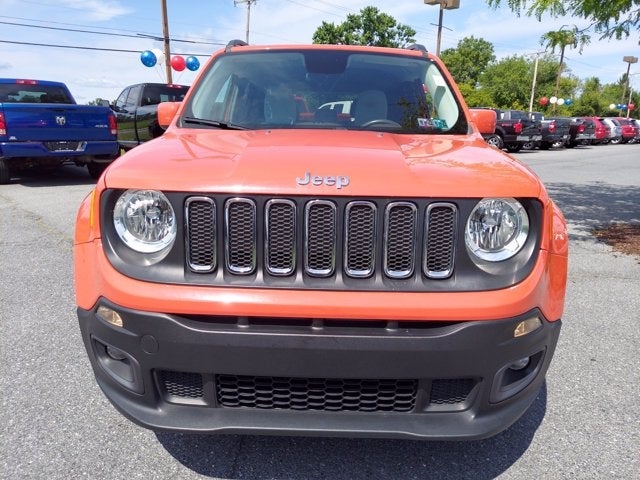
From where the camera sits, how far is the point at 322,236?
1.85 metres

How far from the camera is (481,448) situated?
2383mm

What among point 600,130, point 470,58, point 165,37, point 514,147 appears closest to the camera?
point 514,147

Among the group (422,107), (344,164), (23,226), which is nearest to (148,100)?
(23,226)

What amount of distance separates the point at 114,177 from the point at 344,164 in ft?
2.78

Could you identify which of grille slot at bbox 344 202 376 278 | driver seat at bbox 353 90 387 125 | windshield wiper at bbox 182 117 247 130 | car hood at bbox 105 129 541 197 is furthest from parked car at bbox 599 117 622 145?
grille slot at bbox 344 202 376 278

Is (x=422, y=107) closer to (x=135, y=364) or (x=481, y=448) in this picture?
(x=481, y=448)

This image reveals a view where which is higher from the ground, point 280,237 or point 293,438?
point 280,237

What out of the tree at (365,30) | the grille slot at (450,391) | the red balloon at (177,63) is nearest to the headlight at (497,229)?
the grille slot at (450,391)

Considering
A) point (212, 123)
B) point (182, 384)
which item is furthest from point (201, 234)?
point (212, 123)

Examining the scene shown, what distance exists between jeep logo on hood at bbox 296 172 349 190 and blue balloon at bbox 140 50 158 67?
73.8ft

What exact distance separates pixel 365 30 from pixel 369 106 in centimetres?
5954

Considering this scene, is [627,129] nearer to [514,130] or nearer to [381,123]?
[514,130]

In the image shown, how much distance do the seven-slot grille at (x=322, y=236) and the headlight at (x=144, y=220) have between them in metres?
0.11

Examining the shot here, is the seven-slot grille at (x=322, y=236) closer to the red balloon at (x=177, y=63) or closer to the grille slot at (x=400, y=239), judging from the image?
the grille slot at (x=400, y=239)
